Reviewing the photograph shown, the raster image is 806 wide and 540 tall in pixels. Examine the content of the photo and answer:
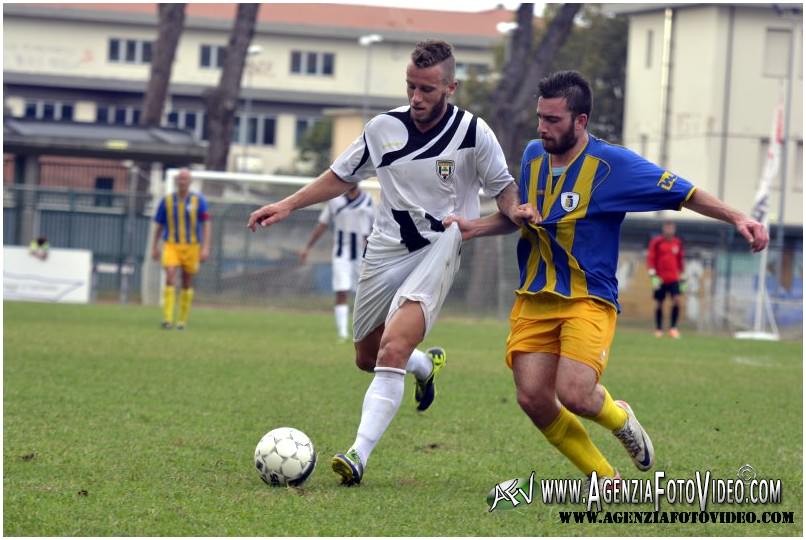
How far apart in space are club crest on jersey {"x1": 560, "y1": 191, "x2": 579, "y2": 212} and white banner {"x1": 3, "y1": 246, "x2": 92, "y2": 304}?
67.7 feet

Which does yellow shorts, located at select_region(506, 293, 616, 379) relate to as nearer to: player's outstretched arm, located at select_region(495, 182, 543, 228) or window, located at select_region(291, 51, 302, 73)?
player's outstretched arm, located at select_region(495, 182, 543, 228)

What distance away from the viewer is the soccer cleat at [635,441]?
21.8 feet

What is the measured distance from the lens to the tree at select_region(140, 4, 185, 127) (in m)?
33.9

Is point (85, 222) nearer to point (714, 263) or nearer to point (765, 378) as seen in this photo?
point (714, 263)

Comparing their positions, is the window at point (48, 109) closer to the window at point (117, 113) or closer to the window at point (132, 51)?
the window at point (117, 113)

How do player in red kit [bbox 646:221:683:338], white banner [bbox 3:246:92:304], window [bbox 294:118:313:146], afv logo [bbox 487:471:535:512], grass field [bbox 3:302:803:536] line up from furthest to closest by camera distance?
window [bbox 294:118:313:146] < white banner [bbox 3:246:92:304] < player in red kit [bbox 646:221:683:338] < afv logo [bbox 487:471:535:512] < grass field [bbox 3:302:803:536]

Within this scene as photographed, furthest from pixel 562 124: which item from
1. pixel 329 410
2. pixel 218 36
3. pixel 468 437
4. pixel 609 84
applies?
pixel 218 36

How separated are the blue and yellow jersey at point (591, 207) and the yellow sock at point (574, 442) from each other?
61 centimetres

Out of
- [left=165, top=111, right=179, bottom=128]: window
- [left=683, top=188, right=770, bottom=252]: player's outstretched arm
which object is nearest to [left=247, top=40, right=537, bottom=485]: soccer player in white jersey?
[left=683, top=188, right=770, bottom=252]: player's outstretched arm

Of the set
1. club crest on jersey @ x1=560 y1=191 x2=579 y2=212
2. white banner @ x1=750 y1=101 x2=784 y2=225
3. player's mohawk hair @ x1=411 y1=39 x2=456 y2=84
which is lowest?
club crest on jersey @ x1=560 y1=191 x2=579 y2=212

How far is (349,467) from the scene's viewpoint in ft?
21.7

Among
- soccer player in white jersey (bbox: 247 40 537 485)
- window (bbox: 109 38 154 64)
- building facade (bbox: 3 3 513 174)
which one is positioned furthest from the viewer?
window (bbox: 109 38 154 64)

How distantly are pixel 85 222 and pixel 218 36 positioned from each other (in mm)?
38390

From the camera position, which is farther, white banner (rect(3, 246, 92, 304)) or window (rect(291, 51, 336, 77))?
window (rect(291, 51, 336, 77))
